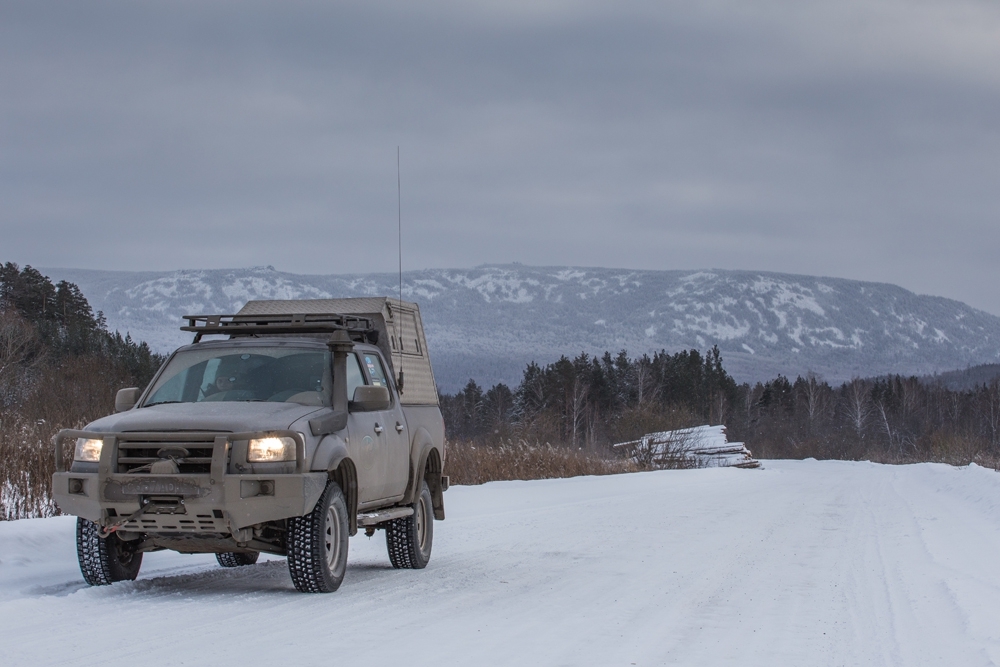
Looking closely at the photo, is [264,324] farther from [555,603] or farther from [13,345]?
[13,345]

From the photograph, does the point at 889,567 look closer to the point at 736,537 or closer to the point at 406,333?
the point at 736,537

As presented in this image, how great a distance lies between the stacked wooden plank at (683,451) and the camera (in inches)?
1977

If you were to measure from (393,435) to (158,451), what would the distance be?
8.84 feet

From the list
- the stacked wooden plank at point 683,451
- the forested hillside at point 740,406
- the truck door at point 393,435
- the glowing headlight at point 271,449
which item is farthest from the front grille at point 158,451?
the forested hillside at point 740,406

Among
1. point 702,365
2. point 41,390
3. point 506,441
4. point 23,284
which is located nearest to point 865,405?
point 702,365

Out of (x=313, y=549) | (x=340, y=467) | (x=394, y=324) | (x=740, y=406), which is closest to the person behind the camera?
(x=313, y=549)

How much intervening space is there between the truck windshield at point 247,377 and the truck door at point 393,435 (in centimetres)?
79

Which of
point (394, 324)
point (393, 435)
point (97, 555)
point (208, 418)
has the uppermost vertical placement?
point (394, 324)

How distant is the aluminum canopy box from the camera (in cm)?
1169

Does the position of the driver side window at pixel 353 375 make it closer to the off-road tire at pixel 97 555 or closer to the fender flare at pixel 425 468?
the fender flare at pixel 425 468

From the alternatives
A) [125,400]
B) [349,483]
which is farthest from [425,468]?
[125,400]

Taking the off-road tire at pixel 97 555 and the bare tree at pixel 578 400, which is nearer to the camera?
the off-road tire at pixel 97 555

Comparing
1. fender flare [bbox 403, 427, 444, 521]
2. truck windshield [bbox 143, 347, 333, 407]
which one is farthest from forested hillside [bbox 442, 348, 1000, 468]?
truck windshield [bbox 143, 347, 333, 407]

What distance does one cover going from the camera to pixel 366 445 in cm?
964
